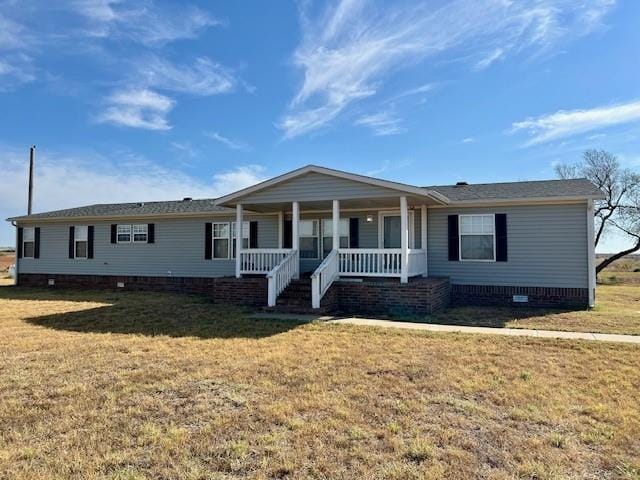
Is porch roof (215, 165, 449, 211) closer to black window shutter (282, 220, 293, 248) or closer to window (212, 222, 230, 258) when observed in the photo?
black window shutter (282, 220, 293, 248)

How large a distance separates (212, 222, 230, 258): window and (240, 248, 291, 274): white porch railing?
2936mm

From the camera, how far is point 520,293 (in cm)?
1212

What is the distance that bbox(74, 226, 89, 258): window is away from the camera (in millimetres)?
17578

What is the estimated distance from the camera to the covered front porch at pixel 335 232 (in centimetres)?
1099

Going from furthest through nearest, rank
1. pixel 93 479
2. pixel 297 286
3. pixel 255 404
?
1. pixel 297 286
2. pixel 255 404
3. pixel 93 479

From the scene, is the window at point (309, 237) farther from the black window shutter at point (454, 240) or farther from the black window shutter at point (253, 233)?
the black window shutter at point (454, 240)

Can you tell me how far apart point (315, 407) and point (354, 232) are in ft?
32.2

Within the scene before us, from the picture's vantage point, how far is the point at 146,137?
19.0 metres

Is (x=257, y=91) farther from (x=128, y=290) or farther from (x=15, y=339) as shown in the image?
(x=15, y=339)

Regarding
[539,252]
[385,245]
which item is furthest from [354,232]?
[539,252]

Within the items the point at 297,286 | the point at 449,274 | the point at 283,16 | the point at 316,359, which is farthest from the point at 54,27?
the point at 449,274

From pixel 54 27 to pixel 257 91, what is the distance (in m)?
6.19

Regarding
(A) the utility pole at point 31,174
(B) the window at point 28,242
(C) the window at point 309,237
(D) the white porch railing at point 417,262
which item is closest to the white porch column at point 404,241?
(D) the white porch railing at point 417,262

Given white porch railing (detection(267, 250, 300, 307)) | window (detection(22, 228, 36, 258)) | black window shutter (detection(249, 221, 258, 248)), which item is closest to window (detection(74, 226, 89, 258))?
window (detection(22, 228, 36, 258))
